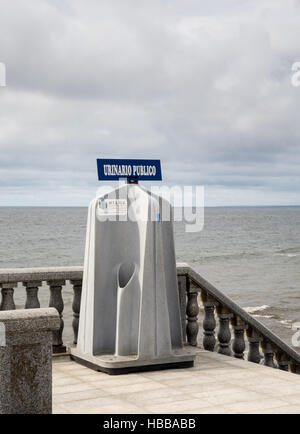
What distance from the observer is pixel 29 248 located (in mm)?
55656

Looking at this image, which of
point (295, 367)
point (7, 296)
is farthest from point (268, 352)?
point (7, 296)

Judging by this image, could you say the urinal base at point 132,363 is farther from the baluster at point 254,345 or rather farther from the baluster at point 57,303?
the baluster at point 254,345

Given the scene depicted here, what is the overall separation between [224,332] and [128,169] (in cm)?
237

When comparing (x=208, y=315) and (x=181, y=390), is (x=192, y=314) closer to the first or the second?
(x=208, y=315)

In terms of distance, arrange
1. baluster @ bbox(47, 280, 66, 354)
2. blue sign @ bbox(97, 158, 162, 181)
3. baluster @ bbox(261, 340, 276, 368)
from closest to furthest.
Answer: blue sign @ bbox(97, 158, 162, 181) < baluster @ bbox(47, 280, 66, 354) < baluster @ bbox(261, 340, 276, 368)

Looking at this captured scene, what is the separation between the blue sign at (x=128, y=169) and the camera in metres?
7.04

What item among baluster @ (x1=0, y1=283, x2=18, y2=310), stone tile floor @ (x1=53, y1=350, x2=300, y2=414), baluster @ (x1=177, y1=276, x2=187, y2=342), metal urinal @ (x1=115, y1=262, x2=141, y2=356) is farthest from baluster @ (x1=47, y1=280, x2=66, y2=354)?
baluster @ (x1=177, y1=276, x2=187, y2=342)

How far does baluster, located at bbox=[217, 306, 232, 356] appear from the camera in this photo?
8.10m

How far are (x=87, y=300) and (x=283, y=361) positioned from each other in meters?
2.93

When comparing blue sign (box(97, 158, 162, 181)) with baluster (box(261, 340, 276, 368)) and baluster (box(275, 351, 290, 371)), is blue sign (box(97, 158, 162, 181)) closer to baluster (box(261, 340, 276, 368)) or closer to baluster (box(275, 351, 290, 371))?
baluster (box(261, 340, 276, 368))

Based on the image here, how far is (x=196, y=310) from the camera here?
8.12 m

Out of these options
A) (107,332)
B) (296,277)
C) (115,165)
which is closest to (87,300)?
(107,332)

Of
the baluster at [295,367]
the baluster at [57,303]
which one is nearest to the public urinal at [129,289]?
the baluster at [57,303]

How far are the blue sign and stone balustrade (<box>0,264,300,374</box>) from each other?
48.2 inches
